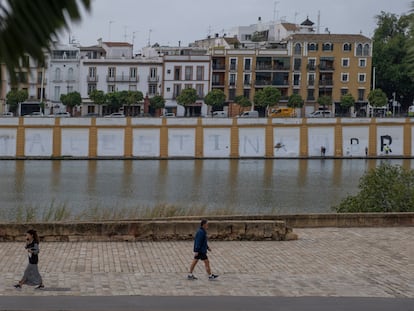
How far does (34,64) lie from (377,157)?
2412 inches

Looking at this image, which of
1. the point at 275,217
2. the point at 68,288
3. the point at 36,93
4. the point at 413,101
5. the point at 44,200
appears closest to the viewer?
the point at 68,288

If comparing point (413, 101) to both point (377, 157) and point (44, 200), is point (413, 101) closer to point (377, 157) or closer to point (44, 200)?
point (377, 157)

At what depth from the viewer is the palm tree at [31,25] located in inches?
72.0

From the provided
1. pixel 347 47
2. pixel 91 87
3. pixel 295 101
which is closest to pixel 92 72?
pixel 91 87

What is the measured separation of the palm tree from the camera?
183cm

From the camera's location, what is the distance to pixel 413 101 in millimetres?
78000

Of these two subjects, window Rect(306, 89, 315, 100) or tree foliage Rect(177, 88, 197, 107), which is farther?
window Rect(306, 89, 315, 100)

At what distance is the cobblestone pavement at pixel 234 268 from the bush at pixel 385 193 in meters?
3.70

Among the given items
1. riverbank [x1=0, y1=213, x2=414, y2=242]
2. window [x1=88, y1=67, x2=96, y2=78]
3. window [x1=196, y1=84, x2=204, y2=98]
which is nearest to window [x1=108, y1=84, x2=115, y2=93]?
window [x1=88, y1=67, x2=96, y2=78]

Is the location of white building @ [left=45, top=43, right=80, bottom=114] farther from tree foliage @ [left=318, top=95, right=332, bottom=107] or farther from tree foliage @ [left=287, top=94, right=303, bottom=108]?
tree foliage @ [left=318, top=95, right=332, bottom=107]

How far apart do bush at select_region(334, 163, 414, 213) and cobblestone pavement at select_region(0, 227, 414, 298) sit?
12.1ft

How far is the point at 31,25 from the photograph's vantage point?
6.06 feet

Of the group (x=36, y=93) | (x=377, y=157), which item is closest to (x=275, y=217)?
(x=377, y=157)

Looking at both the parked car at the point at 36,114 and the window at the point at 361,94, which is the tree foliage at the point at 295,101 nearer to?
the window at the point at 361,94
